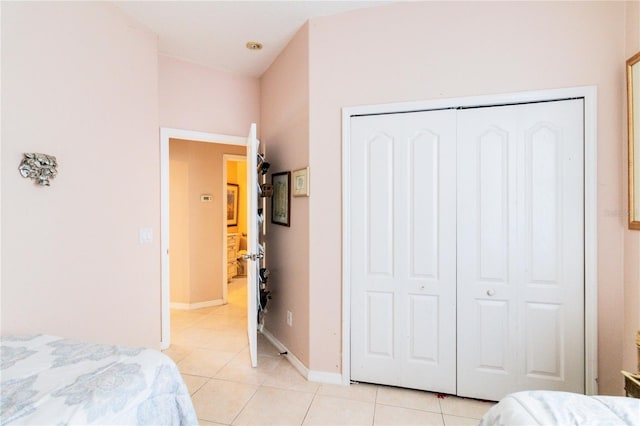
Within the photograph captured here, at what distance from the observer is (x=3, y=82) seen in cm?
157

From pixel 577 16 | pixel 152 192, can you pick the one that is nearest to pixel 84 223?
pixel 152 192

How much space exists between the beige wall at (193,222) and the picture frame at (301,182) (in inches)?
82.5

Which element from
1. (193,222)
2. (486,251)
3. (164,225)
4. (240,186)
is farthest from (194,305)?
(486,251)

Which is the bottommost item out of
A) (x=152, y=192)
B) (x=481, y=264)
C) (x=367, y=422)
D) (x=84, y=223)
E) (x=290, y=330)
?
(x=367, y=422)

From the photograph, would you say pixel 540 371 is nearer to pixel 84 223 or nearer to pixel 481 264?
pixel 481 264

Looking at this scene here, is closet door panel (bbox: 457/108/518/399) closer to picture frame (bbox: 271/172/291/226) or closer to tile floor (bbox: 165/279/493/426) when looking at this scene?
tile floor (bbox: 165/279/493/426)

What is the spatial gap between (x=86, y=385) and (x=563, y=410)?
1.60m

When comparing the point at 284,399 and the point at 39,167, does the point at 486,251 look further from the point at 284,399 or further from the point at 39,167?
the point at 39,167

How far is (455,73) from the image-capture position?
81.9 inches

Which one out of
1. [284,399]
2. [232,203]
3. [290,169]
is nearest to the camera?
[284,399]

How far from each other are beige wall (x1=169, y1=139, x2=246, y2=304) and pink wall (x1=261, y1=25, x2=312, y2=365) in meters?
1.36

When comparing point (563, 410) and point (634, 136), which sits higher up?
point (634, 136)

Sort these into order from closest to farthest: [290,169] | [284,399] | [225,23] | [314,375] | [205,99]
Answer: [284,399] < [314,375] < [225,23] < [290,169] < [205,99]

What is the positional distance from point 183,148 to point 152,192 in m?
1.69
